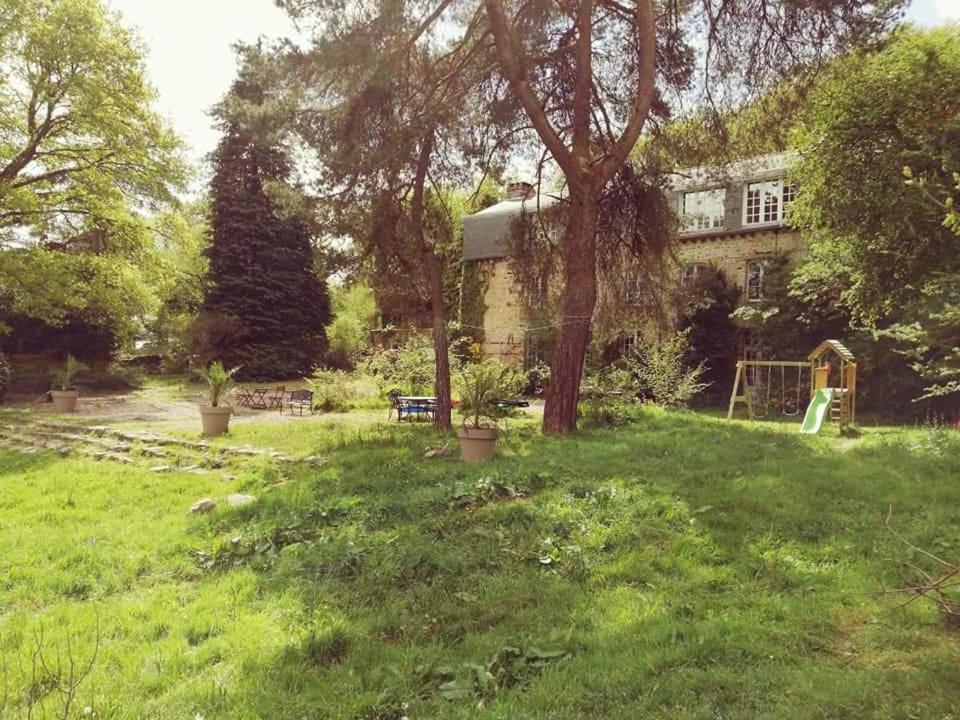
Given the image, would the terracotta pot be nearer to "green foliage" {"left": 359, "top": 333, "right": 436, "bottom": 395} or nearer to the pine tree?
"green foliage" {"left": 359, "top": 333, "right": 436, "bottom": 395}

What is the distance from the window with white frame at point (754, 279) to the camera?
20.1 metres

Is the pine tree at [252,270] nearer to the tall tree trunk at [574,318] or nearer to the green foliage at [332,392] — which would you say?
the green foliage at [332,392]

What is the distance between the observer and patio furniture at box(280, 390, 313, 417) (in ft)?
48.5

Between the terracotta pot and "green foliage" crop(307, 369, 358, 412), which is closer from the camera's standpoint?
the terracotta pot

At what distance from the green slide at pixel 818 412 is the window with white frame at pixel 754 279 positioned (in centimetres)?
874

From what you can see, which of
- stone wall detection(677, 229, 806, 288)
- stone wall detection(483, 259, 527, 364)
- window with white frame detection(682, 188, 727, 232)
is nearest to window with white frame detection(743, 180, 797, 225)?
stone wall detection(677, 229, 806, 288)

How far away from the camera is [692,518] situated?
5121 millimetres

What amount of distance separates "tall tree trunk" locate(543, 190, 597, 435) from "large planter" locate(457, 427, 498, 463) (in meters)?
2.29

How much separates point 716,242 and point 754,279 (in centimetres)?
188

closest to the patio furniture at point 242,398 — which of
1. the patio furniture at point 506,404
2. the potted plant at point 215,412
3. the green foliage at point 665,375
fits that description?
the potted plant at point 215,412

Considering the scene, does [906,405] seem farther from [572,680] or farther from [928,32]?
[572,680]

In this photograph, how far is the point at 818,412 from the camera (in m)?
11.5

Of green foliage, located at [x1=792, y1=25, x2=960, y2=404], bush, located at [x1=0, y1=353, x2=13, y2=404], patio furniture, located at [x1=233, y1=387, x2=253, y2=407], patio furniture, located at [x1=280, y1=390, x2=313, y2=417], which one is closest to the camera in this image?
green foliage, located at [x1=792, y1=25, x2=960, y2=404]

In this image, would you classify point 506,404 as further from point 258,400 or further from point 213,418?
point 258,400
